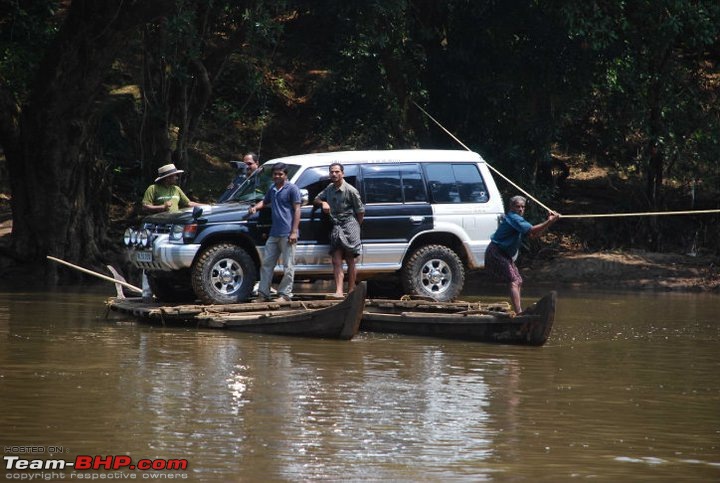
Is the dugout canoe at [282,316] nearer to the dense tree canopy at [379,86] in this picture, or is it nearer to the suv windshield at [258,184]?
the suv windshield at [258,184]

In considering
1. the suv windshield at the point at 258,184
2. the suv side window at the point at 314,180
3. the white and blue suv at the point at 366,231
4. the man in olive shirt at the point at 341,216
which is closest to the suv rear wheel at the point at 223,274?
the white and blue suv at the point at 366,231

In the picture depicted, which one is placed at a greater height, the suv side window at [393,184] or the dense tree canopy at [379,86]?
the dense tree canopy at [379,86]

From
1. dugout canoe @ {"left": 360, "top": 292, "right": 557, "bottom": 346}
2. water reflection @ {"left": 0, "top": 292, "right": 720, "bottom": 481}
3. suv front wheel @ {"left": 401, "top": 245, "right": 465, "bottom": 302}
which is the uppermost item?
suv front wheel @ {"left": 401, "top": 245, "right": 465, "bottom": 302}

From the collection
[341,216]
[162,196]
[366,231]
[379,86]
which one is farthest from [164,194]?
[379,86]

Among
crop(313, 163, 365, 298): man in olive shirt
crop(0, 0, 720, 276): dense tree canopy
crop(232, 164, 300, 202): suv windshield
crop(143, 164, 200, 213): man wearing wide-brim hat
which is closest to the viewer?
crop(313, 163, 365, 298): man in olive shirt

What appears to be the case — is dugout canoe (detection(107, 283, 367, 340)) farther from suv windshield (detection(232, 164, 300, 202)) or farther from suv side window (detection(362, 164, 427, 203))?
suv side window (detection(362, 164, 427, 203))

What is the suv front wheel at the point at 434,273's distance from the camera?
18.2m

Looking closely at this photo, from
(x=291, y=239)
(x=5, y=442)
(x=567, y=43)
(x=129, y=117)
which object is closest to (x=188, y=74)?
(x=129, y=117)

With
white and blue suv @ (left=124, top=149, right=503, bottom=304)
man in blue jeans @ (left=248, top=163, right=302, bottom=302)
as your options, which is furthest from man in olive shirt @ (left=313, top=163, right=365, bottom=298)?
man in blue jeans @ (left=248, top=163, right=302, bottom=302)

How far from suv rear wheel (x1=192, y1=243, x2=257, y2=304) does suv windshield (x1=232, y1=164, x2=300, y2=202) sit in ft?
2.79

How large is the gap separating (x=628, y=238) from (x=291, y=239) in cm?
1455

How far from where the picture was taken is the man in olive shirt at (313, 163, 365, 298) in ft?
56.1

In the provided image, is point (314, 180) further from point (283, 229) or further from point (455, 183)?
point (455, 183)

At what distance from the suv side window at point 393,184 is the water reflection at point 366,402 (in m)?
2.43
